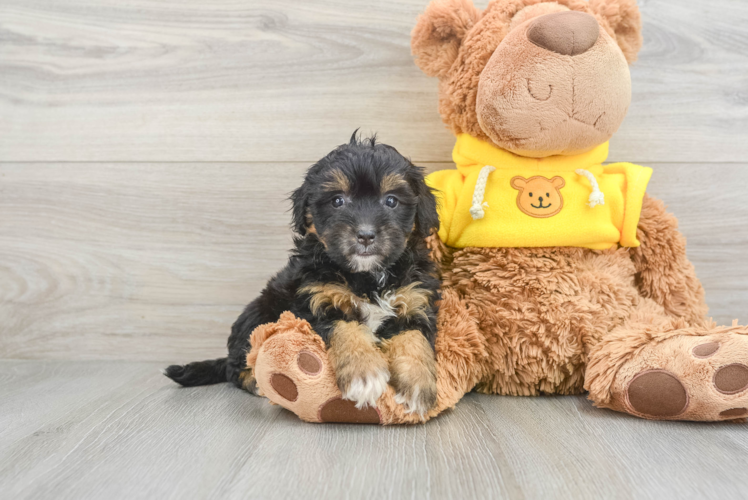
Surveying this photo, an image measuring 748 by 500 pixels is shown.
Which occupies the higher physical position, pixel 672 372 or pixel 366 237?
pixel 366 237

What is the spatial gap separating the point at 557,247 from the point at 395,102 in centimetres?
94

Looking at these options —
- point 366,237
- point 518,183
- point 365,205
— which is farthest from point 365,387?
point 518,183

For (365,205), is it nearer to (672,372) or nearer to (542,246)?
(542,246)

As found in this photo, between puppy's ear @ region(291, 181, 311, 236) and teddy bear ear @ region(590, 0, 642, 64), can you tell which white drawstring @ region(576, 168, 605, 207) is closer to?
teddy bear ear @ region(590, 0, 642, 64)

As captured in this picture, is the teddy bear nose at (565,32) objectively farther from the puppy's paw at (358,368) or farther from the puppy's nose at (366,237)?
the puppy's paw at (358,368)

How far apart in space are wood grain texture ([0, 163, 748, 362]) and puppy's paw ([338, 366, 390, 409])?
101cm

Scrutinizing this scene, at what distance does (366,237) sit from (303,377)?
42cm

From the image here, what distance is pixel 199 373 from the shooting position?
2084 mm

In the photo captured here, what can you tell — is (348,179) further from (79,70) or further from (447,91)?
(79,70)

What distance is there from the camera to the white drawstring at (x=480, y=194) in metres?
1.78

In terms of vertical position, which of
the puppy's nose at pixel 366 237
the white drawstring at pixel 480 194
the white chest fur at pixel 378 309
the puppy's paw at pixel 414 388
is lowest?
the puppy's paw at pixel 414 388

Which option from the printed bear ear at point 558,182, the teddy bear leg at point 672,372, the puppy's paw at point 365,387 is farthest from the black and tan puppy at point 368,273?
the teddy bear leg at point 672,372

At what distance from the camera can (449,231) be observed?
6.17 feet

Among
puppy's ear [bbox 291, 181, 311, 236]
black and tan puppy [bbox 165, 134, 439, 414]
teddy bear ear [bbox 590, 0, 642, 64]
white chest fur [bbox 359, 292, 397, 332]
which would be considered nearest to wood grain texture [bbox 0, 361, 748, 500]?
black and tan puppy [bbox 165, 134, 439, 414]
